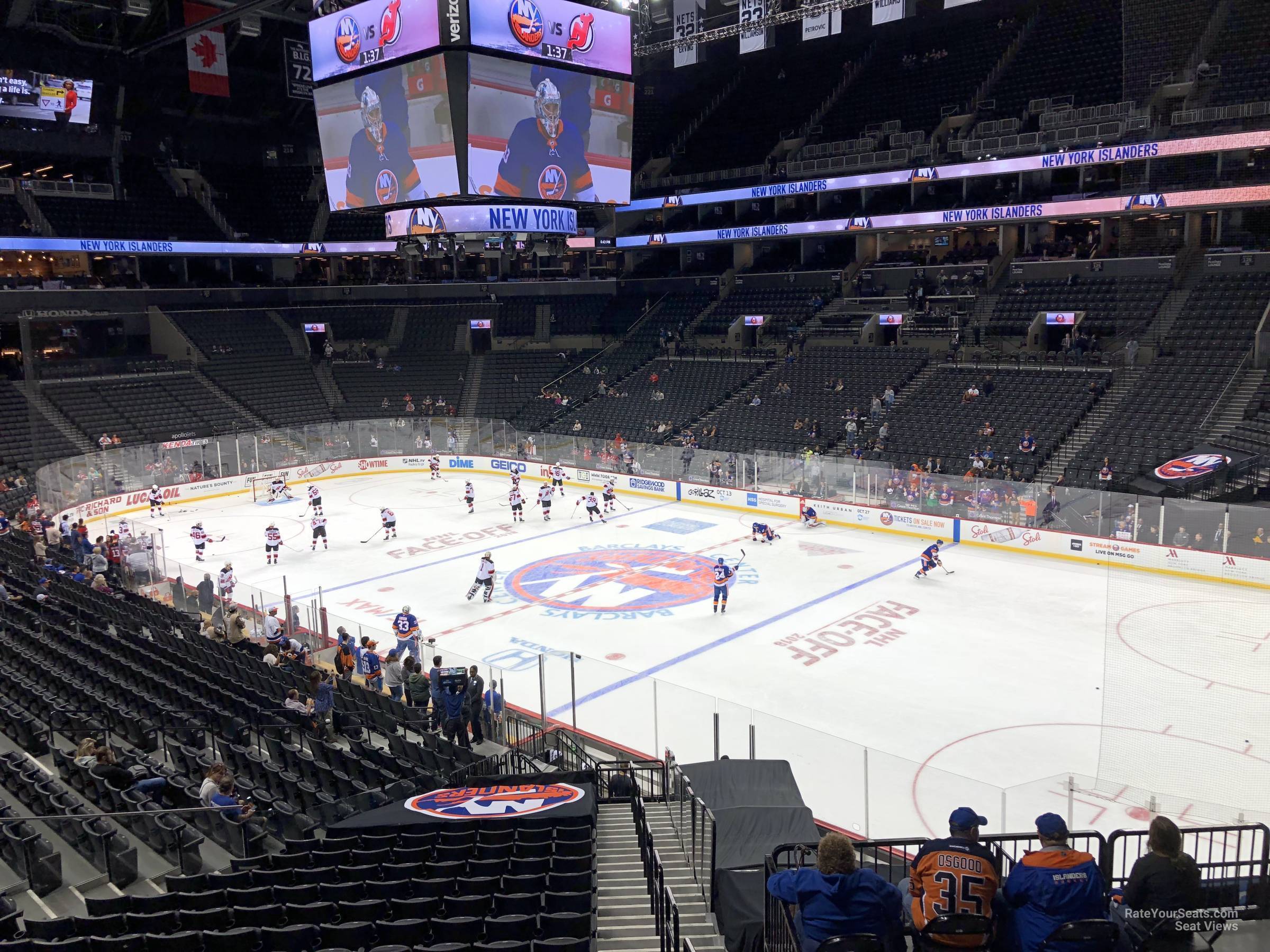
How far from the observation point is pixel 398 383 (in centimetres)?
4578

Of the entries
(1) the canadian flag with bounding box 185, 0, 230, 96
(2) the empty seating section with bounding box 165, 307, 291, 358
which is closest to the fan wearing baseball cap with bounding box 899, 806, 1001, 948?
(1) the canadian flag with bounding box 185, 0, 230, 96

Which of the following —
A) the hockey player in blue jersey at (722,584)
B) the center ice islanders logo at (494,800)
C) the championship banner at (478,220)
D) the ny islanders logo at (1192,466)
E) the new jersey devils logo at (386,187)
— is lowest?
the hockey player in blue jersey at (722,584)

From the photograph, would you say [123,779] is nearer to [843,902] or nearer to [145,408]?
[843,902]

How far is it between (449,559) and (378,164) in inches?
415

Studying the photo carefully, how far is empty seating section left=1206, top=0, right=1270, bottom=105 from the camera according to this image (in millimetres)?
19578

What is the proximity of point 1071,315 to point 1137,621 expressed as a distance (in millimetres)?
17343

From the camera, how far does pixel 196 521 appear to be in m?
30.5

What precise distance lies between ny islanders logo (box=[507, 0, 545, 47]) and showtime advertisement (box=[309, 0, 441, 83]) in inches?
77.9

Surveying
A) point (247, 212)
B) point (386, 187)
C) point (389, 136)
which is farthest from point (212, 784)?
point (247, 212)

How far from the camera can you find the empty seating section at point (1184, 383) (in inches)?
976

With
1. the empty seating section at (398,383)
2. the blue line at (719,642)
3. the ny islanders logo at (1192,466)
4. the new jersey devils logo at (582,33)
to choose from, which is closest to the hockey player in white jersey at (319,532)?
the blue line at (719,642)

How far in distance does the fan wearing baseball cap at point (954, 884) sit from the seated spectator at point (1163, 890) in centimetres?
73

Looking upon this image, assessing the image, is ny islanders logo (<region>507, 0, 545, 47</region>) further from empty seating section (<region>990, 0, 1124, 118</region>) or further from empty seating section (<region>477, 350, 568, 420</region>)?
empty seating section (<region>990, 0, 1124, 118</region>)

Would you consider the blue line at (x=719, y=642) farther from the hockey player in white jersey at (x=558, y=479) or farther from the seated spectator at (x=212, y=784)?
the hockey player in white jersey at (x=558, y=479)
